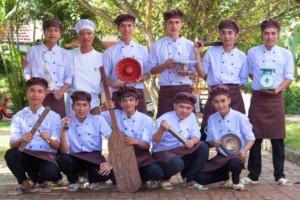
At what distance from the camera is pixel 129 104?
6.81 m

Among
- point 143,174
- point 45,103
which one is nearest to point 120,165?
point 143,174

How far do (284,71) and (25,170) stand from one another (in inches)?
128

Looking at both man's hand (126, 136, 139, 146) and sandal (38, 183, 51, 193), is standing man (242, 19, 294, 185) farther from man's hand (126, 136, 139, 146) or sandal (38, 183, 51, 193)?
sandal (38, 183, 51, 193)

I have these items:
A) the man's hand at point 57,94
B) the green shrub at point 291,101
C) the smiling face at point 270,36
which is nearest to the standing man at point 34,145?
the man's hand at point 57,94

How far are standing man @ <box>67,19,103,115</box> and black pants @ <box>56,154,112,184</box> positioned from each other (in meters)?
0.78

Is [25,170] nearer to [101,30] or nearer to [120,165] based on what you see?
[120,165]

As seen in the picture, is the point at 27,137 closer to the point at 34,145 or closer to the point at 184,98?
the point at 34,145

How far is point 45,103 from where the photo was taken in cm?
723

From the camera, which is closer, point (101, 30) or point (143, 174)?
point (143, 174)

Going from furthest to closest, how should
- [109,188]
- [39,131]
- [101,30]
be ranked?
[101,30], [109,188], [39,131]

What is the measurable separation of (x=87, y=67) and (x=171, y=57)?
103 cm

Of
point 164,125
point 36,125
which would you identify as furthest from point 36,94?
point 164,125

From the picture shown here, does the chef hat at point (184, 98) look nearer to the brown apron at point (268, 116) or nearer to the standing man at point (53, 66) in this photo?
the brown apron at point (268, 116)

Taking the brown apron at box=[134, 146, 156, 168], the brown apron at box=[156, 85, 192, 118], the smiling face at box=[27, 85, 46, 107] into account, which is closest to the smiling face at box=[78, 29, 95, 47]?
the smiling face at box=[27, 85, 46, 107]
